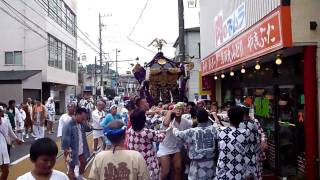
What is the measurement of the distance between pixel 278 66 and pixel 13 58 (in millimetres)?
29832

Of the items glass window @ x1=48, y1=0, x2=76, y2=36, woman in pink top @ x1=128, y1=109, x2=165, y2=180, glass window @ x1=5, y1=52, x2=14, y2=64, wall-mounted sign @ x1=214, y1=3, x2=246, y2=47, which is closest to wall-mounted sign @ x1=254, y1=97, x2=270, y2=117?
wall-mounted sign @ x1=214, y1=3, x2=246, y2=47

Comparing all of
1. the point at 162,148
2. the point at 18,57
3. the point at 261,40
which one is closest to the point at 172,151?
the point at 162,148

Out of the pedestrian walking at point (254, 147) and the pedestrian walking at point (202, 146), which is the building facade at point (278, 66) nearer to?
the pedestrian walking at point (254, 147)

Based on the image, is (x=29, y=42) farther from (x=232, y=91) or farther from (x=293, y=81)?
(x=293, y=81)

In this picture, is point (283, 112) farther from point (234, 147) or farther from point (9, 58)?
point (9, 58)

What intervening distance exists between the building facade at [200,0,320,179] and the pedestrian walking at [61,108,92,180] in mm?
3721

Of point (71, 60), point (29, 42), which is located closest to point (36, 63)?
point (29, 42)

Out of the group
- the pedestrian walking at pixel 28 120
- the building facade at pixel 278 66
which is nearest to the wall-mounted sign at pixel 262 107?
the building facade at pixel 278 66

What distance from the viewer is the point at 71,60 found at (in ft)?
164

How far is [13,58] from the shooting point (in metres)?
37.2

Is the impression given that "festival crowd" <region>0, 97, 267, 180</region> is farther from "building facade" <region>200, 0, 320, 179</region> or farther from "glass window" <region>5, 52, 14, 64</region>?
"glass window" <region>5, 52, 14, 64</region>

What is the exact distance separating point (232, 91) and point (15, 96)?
65.0 ft

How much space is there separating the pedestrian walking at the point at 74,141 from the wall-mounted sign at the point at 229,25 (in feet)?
13.8

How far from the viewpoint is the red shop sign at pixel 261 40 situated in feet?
25.3
